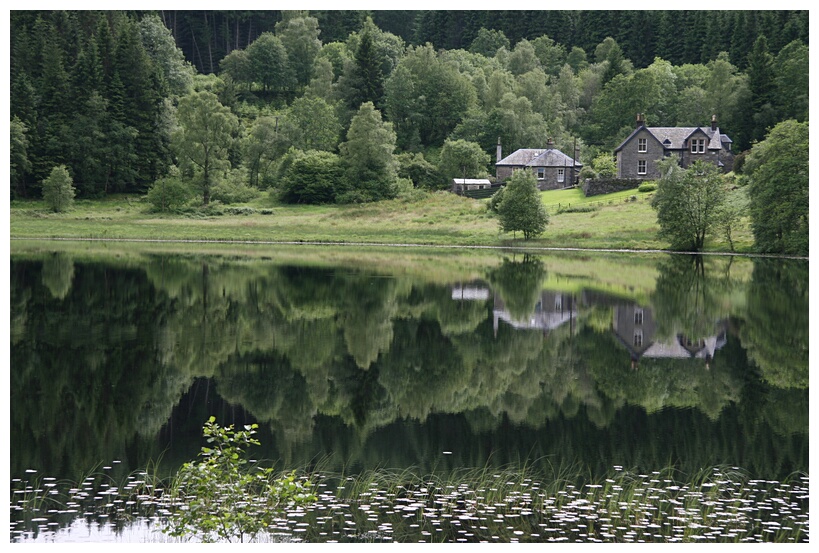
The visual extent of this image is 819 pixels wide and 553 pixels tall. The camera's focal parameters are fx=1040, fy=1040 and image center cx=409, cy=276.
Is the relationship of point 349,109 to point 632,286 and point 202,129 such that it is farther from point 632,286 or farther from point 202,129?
point 632,286

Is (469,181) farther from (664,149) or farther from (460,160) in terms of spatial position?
(664,149)

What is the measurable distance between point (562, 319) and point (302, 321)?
8643 mm

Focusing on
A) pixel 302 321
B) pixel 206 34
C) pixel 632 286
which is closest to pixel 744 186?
pixel 632 286

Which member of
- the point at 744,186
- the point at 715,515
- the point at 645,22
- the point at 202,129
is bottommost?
the point at 715,515

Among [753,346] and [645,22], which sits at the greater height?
[645,22]

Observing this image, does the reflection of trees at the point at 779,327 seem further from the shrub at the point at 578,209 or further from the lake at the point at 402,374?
the shrub at the point at 578,209

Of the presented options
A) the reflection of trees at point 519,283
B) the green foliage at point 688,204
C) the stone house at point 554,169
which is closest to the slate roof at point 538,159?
the stone house at point 554,169

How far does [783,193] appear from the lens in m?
60.3

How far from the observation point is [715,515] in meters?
14.5

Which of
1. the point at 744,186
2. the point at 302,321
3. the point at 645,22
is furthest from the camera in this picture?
the point at 645,22

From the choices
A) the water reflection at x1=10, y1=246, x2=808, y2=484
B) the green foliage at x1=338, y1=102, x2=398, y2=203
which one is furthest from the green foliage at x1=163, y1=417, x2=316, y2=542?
the green foliage at x1=338, y1=102, x2=398, y2=203

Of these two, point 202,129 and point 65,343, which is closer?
point 65,343

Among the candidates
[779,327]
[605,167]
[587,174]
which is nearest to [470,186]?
[587,174]

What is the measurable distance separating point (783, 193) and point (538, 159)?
45.5 meters
